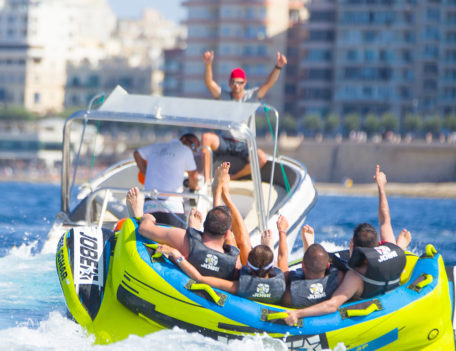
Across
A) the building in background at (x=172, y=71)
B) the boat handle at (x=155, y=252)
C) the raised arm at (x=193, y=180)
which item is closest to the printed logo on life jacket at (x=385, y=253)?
the boat handle at (x=155, y=252)


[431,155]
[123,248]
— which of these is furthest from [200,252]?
[431,155]

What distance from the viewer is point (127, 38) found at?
144375mm

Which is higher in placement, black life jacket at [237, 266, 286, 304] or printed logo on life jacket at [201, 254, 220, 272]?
printed logo on life jacket at [201, 254, 220, 272]

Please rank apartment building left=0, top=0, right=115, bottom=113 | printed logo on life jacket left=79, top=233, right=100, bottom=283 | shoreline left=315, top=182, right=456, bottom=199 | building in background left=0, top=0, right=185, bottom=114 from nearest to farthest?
printed logo on life jacket left=79, top=233, right=100, bottom=283, shoreline left=315, top=182, right=456, bottom=199, building in background left=0, top=0, right=185, bottom=114, apartment building left=0, top=0, right=115, bottom=113

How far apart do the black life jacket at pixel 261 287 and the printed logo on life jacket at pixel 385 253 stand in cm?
71

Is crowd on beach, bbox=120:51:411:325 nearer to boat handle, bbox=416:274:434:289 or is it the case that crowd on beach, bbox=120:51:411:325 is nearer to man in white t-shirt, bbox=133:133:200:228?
boat handle, bbox=416:274:434:289

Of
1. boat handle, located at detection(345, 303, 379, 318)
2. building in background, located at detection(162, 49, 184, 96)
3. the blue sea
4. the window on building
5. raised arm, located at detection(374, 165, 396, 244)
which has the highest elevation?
raised arm, located at detection(374, 165, 396, 244)

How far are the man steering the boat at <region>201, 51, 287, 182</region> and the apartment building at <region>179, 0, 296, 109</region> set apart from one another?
5918 centimetres

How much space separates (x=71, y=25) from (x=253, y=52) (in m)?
41.3

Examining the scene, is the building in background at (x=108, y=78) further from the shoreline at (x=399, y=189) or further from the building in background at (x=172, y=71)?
the shoreline at (x=399, y=189)

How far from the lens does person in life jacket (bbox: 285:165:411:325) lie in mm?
5961

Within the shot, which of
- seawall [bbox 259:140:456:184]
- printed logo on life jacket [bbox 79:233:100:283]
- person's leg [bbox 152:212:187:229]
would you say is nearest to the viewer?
printed logo on life jacket [bbox 79:233:100:283]

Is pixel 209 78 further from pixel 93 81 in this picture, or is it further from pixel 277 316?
pixel 93 81

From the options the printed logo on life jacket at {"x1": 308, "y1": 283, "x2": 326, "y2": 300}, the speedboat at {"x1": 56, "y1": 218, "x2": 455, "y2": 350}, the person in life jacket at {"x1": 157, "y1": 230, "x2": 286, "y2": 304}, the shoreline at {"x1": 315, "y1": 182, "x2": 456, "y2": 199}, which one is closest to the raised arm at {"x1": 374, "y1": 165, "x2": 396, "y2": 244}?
the speedboat at {"x1": 56, "y1": 218, "x2": 455, "y2": 350}
